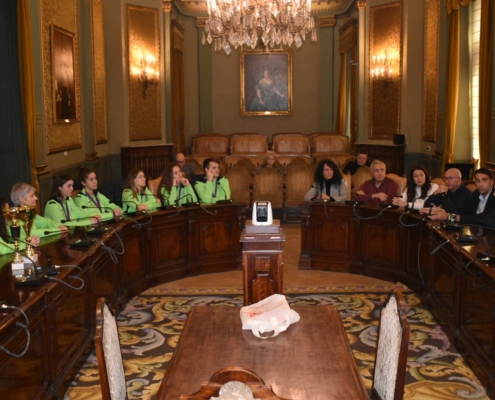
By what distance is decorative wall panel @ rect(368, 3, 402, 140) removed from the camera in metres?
11.9

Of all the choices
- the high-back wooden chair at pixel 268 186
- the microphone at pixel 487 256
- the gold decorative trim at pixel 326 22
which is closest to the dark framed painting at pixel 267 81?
the gold decorative trim at pixel 326 22

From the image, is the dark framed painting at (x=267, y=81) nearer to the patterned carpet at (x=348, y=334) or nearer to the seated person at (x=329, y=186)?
the seated person at (x=329, y=186)

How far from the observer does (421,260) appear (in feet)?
20.6

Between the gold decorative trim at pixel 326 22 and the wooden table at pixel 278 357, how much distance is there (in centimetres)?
1352

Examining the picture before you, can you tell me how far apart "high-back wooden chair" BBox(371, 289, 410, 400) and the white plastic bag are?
44 cm

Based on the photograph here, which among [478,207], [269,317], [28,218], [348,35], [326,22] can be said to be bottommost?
[269,317]

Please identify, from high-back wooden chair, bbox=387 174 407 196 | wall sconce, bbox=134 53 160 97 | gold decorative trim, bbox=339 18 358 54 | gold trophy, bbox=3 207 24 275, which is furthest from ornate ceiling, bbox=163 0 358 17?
gold trophy, bbox=3 207 24 275

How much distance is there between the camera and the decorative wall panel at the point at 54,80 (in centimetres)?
806

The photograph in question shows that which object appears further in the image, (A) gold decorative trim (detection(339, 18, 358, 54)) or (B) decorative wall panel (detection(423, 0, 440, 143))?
(A) gold decorative trim (detection(339, 18, 358, 54))

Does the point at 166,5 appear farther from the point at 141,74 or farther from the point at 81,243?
the point at 81,243

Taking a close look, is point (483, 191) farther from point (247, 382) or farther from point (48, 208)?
point (247, 382)

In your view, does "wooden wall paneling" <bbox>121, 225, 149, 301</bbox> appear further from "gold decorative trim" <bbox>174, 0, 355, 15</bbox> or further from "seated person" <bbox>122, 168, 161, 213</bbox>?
"gold decorative trim" <bbox>174, 0, 355, 15</bbox>

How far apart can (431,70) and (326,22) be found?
5677mm

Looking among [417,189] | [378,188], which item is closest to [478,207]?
[417,189]
